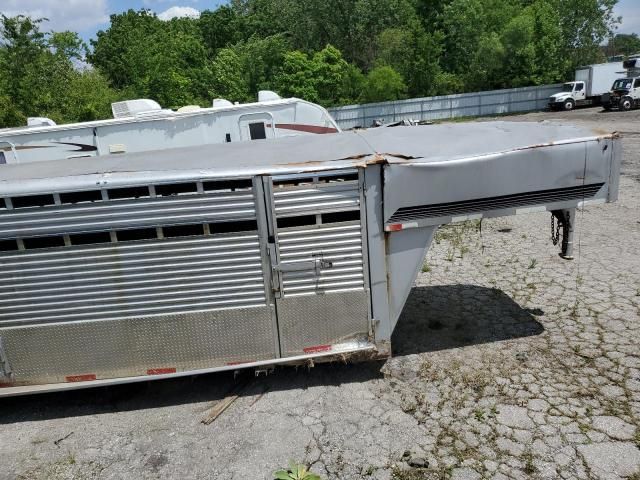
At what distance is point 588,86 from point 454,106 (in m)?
8.72

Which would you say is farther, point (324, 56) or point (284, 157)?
point (324, 56)

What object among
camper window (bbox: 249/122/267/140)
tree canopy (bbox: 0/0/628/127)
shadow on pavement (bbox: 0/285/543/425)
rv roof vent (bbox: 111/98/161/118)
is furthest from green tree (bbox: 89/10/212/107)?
shadow on pavement (bbox: 0/285/543/425)

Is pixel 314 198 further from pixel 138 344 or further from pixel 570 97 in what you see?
pixel 570 97

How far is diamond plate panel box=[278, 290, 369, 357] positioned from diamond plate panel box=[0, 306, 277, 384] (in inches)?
6.5

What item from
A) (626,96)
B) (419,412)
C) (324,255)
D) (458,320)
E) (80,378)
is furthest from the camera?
(626,96)

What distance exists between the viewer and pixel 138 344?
477 cm

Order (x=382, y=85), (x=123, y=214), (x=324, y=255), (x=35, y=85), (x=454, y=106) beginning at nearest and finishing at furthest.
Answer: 1. (x=123, y=214)
2. (x=324, y=255)
3. (x=35, y=85)
4. (x=382, y=85)
5. (x=454, y=106)

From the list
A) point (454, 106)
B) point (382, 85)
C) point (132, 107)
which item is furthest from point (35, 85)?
point (454, 106)

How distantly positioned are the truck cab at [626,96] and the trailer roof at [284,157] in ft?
94.3

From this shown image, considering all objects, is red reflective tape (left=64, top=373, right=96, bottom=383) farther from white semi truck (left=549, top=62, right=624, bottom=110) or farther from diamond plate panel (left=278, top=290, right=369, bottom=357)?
white semi truck (left=549, top=62, right=624, bottom=110)

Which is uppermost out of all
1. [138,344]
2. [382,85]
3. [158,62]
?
[158,62]

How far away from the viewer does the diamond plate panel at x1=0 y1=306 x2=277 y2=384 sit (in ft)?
15.5

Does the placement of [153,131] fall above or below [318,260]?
above

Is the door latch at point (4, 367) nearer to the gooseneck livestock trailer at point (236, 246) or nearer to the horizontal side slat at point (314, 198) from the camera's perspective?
the gooseneck livestock trailer at point (236, 246)
